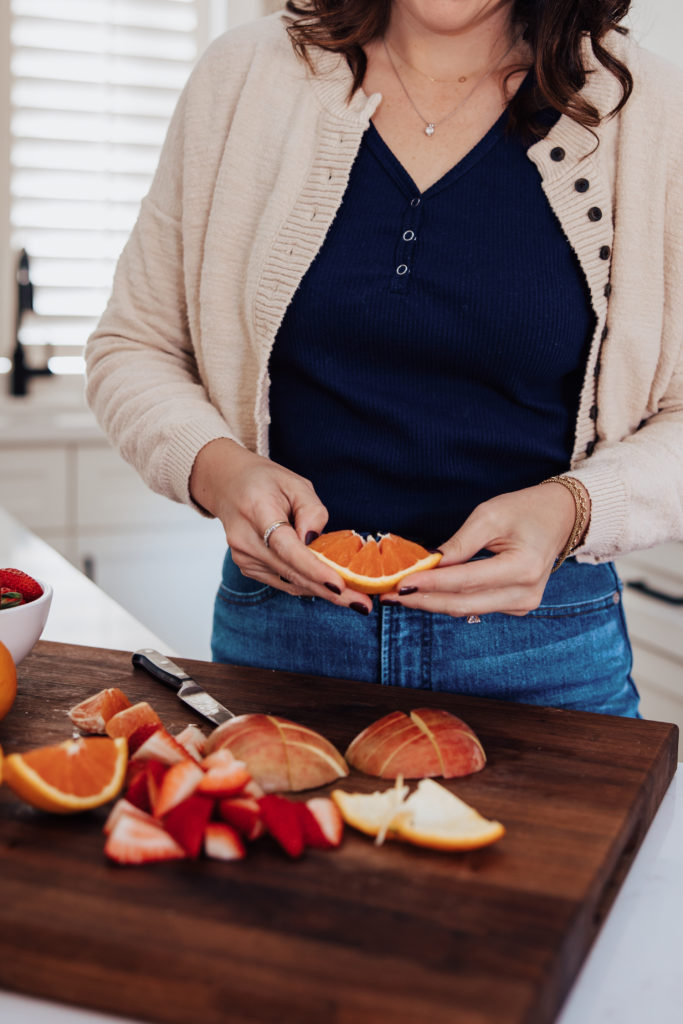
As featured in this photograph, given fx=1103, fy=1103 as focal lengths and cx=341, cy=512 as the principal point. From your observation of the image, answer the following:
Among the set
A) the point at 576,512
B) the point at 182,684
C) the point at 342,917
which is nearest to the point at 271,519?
the point at 182,684

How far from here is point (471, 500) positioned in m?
1.20

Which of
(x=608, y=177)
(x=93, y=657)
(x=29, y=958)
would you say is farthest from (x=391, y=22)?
(x=29, y=958)

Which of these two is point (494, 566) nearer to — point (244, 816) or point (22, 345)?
point (244, 816)

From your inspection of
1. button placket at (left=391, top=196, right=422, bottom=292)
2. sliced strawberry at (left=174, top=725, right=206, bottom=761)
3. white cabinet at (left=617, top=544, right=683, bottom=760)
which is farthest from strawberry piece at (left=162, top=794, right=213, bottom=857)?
white cabinet at (left=617, top=544, right=683, bottom=760)

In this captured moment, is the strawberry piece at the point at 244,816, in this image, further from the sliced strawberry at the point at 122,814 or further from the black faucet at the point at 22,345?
the black faucet at the point at 22,345

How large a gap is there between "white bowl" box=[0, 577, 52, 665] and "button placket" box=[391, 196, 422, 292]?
1.56 ft

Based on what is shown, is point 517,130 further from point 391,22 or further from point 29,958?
point 29,958

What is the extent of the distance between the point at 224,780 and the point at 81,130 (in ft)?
9.44

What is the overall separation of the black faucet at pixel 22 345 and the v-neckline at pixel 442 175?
2215 millimetres

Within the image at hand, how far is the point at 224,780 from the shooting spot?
79 cm

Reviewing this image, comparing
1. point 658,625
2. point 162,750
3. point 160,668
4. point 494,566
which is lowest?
point 658,625

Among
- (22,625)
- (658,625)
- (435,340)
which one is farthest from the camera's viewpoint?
(658,625)

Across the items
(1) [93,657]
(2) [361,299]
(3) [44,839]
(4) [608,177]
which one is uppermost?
(4) [608,177]

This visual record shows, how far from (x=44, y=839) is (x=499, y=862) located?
32cm
